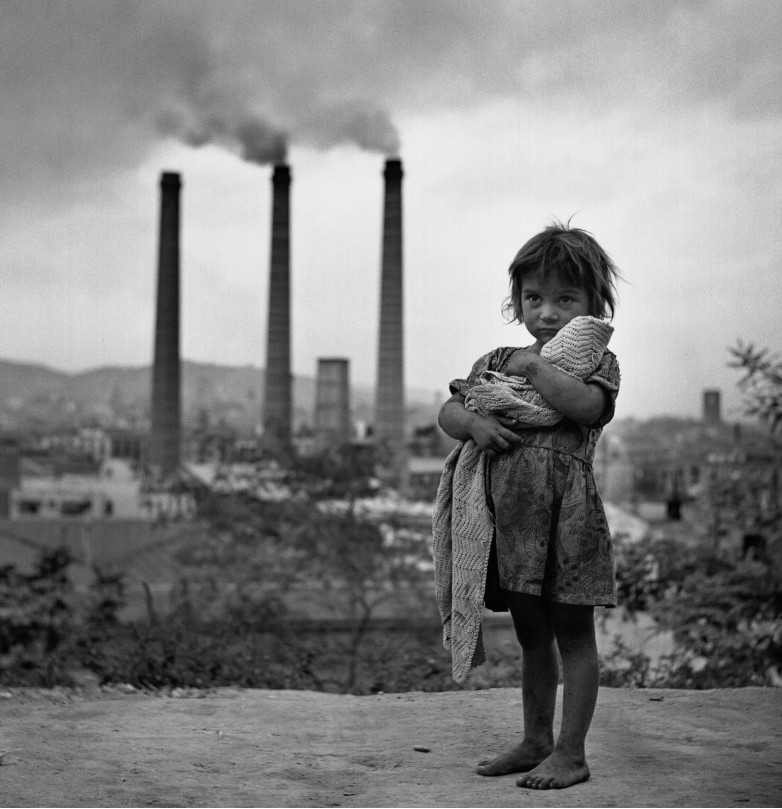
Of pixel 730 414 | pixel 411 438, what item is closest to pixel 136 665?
pixel 730 414

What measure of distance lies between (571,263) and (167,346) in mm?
28636

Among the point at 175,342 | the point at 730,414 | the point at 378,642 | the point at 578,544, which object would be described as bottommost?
the point at 378,642

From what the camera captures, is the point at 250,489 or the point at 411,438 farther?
the point at 411,438

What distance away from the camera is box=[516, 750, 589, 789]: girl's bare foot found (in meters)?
2.75

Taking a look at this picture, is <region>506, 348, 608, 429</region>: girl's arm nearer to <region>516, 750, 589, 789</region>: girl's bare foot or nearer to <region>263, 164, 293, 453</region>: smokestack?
<region>516, 750, 589, 789</region>: girl's bare foot

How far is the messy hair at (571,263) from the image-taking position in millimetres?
2770

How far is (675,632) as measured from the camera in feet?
20.2

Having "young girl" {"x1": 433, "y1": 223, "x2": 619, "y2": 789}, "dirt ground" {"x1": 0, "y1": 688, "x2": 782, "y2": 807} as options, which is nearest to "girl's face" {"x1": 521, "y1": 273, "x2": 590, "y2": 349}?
"young girl" {"x1": 433, "y1": 223, "x2": 619, "y2": 789}

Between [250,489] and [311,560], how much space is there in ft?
4.51

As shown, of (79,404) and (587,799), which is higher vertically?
(79,404)

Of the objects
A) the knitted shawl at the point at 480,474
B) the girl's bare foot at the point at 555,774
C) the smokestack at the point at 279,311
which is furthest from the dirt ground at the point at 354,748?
the smokestack at the point at 279,311

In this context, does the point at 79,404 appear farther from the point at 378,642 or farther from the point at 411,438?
the point at 378,642

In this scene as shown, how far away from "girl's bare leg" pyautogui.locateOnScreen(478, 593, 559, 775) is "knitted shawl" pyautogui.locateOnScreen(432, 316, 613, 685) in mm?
132

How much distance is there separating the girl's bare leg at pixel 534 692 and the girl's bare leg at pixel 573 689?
2.5 inches
